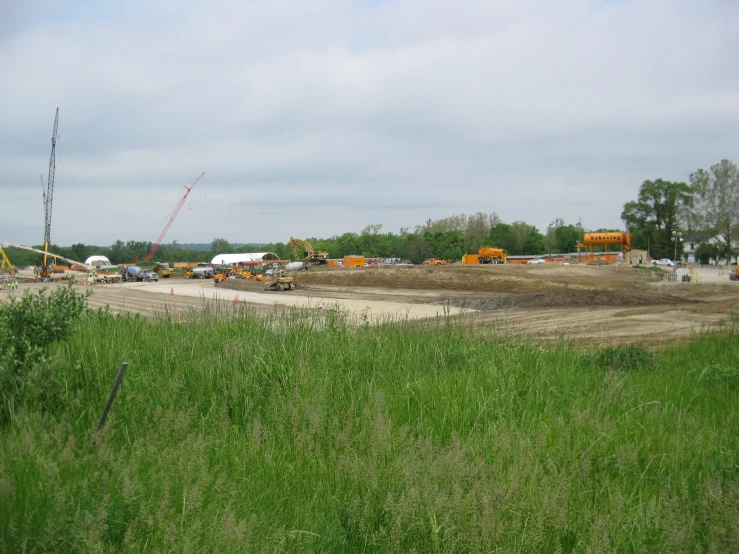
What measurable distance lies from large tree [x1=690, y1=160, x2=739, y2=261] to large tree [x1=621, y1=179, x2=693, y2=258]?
13.0 metres

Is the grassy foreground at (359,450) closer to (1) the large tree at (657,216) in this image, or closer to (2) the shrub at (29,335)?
(2) the shrub at (29,335)

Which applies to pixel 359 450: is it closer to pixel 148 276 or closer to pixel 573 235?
pixel 148 276

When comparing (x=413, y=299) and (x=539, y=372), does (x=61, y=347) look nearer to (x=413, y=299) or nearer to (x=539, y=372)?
(x=539, y=372)

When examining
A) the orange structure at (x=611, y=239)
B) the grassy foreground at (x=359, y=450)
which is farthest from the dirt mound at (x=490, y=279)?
the grassy foreground at (x=359, y=450)

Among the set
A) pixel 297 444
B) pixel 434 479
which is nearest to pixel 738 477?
pixel 434 479

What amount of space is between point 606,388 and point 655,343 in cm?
873

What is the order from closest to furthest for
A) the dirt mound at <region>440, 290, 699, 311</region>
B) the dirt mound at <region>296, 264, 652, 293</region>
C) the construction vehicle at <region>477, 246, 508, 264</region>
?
the dirt mound at <region>440, 290, 699, 311</region>, the dirt mound at <region>296, 264, 652, 293</region>, the construction vehicle at <region>477, 246, 508, 264</region>

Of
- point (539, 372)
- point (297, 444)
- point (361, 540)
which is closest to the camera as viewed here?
point (361, 540)

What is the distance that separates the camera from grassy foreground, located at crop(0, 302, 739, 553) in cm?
400

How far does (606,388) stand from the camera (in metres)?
8.17

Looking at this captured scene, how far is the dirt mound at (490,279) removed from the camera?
1684 inches

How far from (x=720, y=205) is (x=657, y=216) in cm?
2572

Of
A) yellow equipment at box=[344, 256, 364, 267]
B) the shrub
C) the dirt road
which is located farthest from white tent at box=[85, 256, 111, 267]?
the shrub

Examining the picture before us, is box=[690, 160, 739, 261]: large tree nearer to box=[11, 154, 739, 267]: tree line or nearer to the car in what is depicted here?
box=[11, 154, 739, 267]: tree line
